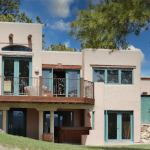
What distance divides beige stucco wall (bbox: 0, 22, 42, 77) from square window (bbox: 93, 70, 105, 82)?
12.3ft

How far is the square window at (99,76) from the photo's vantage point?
19.7 meters

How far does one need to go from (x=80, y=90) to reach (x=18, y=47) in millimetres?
4633

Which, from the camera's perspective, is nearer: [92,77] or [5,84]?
[5,84]

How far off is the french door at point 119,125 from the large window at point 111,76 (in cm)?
200

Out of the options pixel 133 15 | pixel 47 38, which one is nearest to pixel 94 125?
pixel 133 15

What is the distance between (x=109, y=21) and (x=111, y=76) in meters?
10.4

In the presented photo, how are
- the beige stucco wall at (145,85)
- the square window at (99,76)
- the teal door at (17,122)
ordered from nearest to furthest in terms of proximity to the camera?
the teal door at (17,122) → the square window at (99,76) → the beige stucco wall at (145,85)

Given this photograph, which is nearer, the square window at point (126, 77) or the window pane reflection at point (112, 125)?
the window pane reflection at point (112, 125)

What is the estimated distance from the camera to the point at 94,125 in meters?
18.7

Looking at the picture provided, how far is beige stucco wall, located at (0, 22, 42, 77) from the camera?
59.0 feet

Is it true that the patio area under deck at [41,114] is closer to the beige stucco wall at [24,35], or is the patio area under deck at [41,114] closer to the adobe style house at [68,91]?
the adobe style house at [68,91]

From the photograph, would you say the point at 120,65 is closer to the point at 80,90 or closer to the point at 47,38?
the point at 80,90

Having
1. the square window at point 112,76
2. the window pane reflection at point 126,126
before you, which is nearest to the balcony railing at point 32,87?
the square window at point 112,76

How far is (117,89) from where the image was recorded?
19.5 metres
